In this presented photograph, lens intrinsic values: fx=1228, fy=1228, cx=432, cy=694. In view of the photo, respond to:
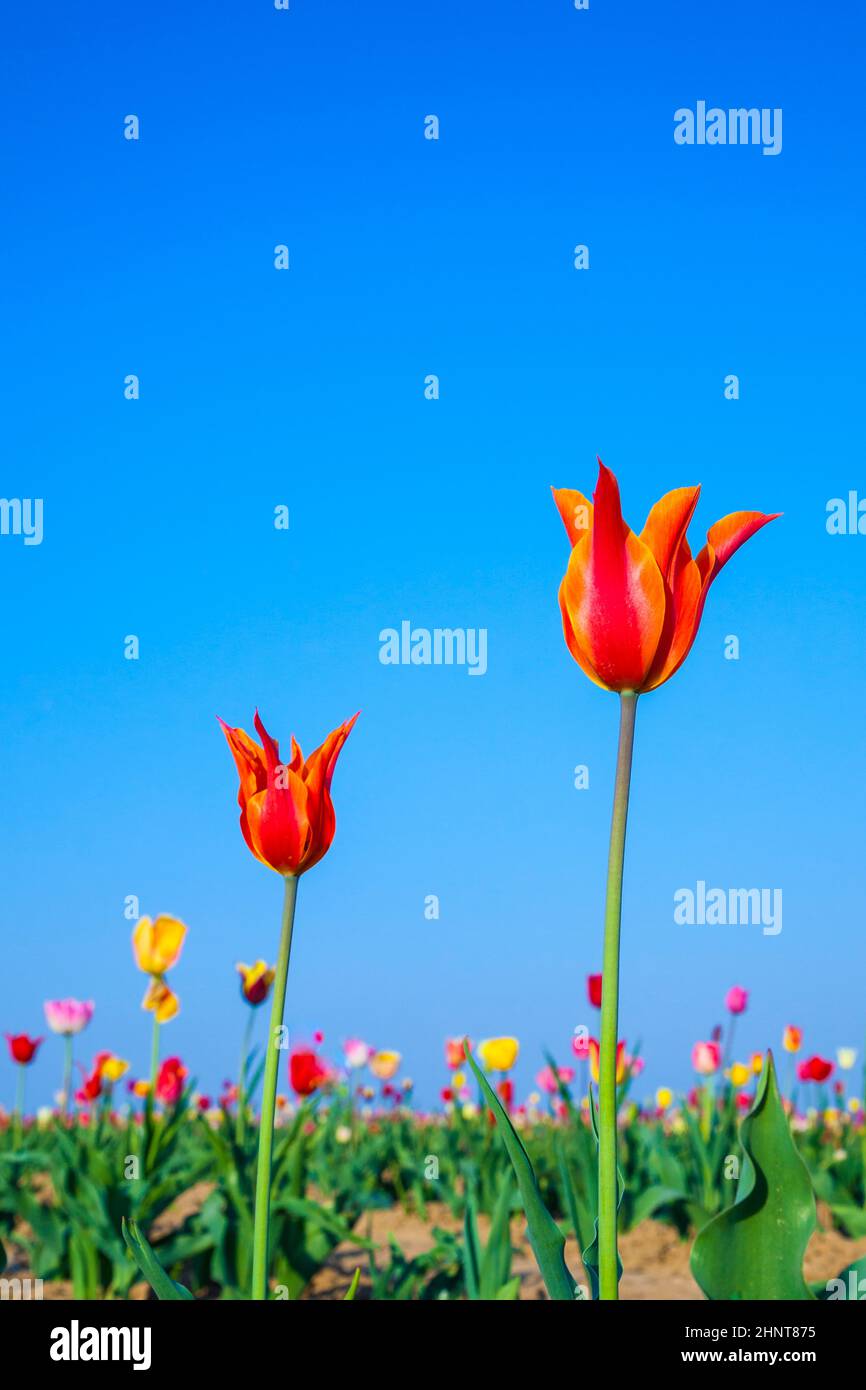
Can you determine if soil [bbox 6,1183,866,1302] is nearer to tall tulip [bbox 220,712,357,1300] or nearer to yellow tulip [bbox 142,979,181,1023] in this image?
yellow tulip [bbox 142,979,181,1023]

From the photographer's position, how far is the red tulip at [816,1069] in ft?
21.7

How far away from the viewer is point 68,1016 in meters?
5.47

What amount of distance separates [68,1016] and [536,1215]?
15.2ft

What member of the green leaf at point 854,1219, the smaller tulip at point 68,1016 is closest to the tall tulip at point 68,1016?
the smaller tulip at point 68,1016

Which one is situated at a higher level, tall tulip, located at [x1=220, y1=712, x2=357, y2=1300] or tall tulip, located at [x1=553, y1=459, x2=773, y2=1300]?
tall tulip, located at [x1=553, y1=459, x2=773, y2=1300]

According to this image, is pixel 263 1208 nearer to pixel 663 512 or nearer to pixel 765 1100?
pixel 765 1100

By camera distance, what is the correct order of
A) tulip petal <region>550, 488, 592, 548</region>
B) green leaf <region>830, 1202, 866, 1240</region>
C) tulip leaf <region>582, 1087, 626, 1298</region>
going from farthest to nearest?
green leaf <region>830, 1202, 866, 1240</region>, tulip petal <region>550, 488, 592, 548</region>, tulip leaf <region>582, 1087, 626, 1298</region>

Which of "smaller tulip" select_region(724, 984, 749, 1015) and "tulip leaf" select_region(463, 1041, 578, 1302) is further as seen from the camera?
"smaller tulip" select_region(724, 984, 749, 1015)

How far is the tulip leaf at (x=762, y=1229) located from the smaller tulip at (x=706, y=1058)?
4625 millimetres

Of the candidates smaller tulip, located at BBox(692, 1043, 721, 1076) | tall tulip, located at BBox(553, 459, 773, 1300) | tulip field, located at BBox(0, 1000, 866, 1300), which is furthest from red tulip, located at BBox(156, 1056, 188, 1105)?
tall tulip, located at BBox(553, 459, 773, 1300)

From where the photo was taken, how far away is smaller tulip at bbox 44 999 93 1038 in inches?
215
